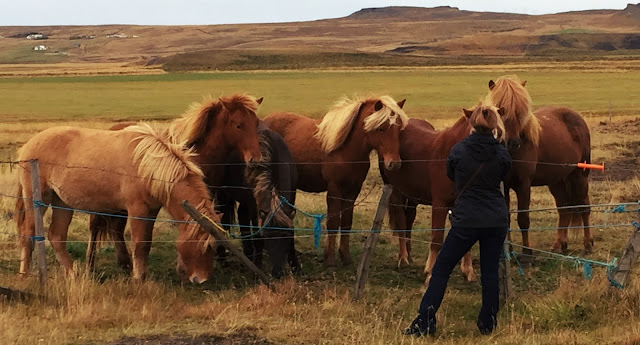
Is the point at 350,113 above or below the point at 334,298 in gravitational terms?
above

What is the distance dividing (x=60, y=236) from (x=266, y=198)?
2536 millimetres

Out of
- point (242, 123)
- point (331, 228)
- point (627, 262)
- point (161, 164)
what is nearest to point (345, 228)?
point (331, 228)

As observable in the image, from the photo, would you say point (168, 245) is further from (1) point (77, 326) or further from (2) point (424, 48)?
(2) point (424, 48)

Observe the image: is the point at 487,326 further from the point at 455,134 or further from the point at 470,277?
the point at 455,134

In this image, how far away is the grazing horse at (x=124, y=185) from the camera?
758 centimetres

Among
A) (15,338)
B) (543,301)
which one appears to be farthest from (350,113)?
(15,338)

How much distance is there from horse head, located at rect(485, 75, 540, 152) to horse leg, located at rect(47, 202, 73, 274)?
17.7 feet

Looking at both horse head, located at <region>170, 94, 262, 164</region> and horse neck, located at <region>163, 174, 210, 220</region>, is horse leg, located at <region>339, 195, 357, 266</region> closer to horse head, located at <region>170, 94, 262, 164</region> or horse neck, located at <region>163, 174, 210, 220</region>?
horse head, located at <region>170, 94, 262, 164</region>

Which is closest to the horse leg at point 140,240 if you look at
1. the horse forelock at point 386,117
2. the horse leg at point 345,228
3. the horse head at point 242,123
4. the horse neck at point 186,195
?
the horse neck at point 186,195

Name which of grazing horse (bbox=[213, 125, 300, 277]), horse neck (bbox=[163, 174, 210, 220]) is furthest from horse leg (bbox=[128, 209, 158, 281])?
grazing horse (bbox=[213, 125, 300, 277])

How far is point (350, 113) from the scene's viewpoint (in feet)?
30.9

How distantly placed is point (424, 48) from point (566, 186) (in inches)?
6278

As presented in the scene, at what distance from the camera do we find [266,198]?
8.19 m

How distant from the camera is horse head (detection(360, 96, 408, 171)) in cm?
882
